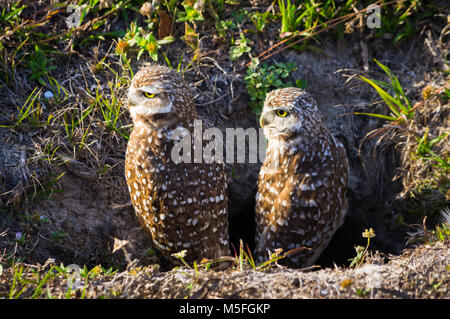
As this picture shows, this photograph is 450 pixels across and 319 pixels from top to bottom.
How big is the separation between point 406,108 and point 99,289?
9.26ft

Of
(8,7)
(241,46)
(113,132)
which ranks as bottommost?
(113,132)

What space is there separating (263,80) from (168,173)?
130 cm

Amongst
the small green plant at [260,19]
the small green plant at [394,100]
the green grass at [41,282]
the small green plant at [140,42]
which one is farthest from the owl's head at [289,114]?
the green grass at [41,282]

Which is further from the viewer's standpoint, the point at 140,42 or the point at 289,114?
the point at 140,42

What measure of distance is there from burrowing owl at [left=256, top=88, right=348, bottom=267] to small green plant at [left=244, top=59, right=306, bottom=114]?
594mm

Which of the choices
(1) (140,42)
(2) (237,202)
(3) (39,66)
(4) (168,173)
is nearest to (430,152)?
(2) (237,202)

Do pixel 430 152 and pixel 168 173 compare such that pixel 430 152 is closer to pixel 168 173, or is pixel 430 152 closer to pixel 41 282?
pixel 168 173

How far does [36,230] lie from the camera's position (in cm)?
329

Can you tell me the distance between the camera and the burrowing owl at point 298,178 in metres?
3.22

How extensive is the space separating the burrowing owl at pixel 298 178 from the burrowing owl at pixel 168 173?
0.45 meters

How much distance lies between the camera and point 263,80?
153 inches

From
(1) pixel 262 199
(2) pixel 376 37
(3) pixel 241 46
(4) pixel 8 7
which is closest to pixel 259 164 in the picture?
(1) pixel 262 199
